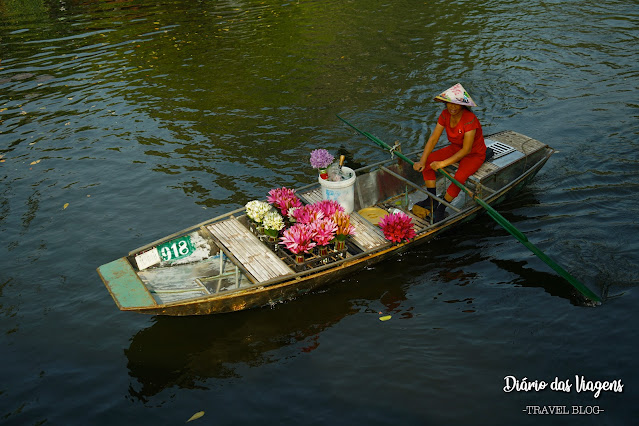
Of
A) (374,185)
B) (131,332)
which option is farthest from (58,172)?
(374,185)

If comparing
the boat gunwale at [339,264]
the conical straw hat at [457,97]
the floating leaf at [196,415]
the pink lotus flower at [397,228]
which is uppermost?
the conical straw hat at [457,97]

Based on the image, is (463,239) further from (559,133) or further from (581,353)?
(559,133)

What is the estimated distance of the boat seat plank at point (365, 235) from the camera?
30.7 feet

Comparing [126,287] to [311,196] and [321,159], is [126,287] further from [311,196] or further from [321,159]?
[311,196]

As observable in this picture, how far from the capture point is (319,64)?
63.8 feet

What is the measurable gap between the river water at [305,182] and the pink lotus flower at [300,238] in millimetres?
1146

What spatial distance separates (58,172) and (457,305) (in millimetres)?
11264

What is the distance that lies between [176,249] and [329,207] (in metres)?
2.95

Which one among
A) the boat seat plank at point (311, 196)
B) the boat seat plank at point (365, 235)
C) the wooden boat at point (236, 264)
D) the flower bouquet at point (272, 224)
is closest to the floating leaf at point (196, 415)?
the wooden boat at point (236, 264)

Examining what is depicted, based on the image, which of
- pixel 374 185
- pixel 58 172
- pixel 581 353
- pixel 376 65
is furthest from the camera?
pixel 376 65

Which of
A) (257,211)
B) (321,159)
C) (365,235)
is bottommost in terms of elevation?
(365,235)

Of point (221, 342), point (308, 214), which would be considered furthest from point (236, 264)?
point (308, 214)

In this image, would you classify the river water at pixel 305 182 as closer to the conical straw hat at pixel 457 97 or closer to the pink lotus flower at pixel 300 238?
the pink lotus flower at pixel 300 238

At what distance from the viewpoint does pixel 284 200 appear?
9859 millimetres
